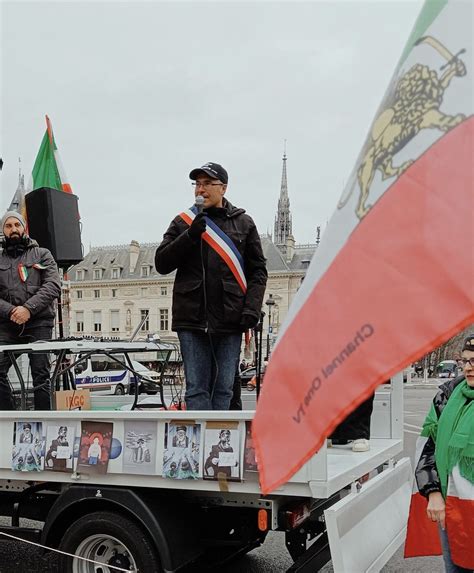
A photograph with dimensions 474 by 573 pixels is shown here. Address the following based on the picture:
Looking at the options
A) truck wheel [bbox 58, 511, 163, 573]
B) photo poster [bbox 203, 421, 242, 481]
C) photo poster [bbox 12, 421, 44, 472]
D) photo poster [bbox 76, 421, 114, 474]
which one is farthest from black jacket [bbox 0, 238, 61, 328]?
photo poster [bbox 203, 421, 242, 481]

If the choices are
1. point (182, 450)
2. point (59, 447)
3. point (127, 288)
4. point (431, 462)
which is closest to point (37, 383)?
point (59, 447)

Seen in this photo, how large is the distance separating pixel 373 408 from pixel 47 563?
2671 millimetres

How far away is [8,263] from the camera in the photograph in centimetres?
567

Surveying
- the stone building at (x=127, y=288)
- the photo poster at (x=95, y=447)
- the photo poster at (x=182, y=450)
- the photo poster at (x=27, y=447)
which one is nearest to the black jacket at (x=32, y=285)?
the photo poster at (x=27, y=447)

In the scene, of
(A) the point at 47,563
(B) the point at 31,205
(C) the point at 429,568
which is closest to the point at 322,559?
(C) the point at 429,568

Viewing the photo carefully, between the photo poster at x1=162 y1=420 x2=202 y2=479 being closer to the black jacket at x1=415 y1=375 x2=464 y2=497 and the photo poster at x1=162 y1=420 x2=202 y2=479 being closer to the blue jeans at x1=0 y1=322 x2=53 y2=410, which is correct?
the black jacket at x1=415 y1=375 x2=464 y2=497

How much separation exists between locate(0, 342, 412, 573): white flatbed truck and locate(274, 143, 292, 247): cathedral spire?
91.5 metres

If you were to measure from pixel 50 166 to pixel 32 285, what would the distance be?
12.1ft

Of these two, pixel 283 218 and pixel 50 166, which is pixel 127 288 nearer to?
pixel 283 218

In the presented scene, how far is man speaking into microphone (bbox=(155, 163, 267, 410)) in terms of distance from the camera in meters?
4.51

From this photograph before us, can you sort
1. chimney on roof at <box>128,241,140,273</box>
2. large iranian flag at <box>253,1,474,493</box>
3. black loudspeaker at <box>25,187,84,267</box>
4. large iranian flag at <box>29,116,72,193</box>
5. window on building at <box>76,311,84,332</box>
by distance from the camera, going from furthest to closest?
window on building at <box>76,311,84,332</box> → chimney on roof at <box>128,241,140,273</box> → large iranian flag at <box>29,116,72,193</box> → black loudspeaker at <box>25,187,84,267</box> → large iranian flag at <box>253,1,474,493</box>

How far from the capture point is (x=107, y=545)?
389cm

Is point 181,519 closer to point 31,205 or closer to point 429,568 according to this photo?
point 429,568

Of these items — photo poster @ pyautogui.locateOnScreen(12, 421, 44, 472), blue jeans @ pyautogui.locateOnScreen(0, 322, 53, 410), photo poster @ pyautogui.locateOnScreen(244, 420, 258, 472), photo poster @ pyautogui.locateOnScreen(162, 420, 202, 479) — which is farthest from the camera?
blue jeans @ pyautogui.locateOnScreen(0, 322, 53, 410)
